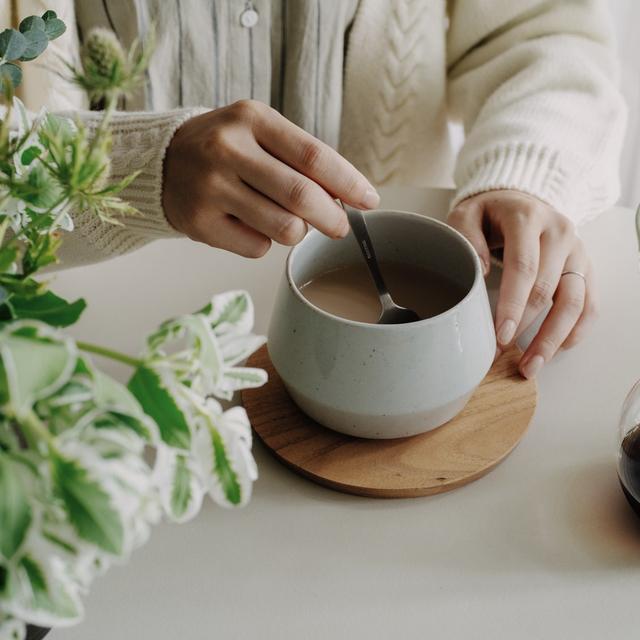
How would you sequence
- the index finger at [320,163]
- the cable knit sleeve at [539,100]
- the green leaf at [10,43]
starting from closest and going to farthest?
the green leaf at [10,43] < the index finger at [320,163] < the cable knit sleeve at [539,100]

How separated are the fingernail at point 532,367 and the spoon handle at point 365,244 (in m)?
0.12

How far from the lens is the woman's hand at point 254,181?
1.87ft

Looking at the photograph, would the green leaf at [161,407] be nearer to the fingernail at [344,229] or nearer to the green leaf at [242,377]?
the green leaf at [242,377]

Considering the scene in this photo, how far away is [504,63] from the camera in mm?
998

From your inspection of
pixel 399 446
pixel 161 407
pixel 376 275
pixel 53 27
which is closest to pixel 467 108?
pixel 376 275

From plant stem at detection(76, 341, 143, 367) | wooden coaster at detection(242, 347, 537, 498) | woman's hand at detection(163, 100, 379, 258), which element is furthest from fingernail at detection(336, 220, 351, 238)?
plant stem at detection(76, 341, 143, 367)

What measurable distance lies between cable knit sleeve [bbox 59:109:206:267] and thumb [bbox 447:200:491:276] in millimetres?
243

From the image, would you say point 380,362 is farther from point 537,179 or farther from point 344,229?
point 537,179

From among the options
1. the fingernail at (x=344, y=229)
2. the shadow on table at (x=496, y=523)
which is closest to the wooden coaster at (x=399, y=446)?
the shadow on table at (x=496, y=523)

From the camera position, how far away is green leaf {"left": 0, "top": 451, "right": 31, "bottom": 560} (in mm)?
220

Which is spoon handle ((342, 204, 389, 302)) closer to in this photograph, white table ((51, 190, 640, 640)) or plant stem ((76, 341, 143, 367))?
white table ((51, 190, 640, 640))

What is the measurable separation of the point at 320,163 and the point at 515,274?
0.19 metres

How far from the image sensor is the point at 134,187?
679 millimetres

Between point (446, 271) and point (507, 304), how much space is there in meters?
0.07
